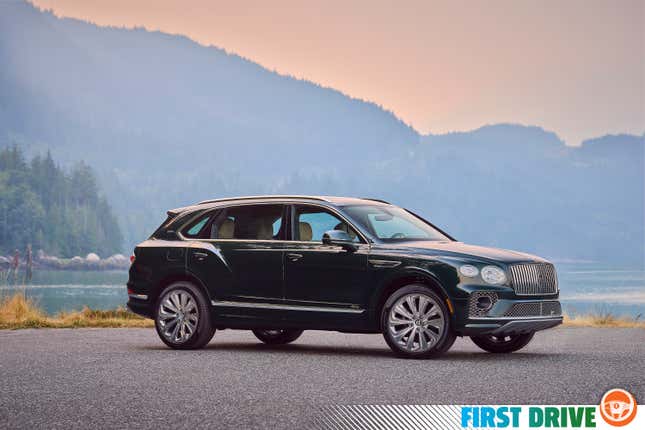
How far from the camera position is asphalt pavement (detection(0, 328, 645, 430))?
312 inches

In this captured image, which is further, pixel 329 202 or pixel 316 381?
pixel 329 202

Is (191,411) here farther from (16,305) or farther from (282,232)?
(16,305)

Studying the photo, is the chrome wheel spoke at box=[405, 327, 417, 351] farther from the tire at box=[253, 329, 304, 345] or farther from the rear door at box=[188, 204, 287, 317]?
the tire at box=[253, 329, 304, 345]

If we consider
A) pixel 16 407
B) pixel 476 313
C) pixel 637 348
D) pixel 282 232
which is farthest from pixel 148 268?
pixel 637 348

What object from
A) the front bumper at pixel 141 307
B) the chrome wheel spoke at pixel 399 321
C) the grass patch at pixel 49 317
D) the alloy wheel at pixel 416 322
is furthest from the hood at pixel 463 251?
the grass patch at pixel 49 317

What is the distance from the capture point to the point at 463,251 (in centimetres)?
1173

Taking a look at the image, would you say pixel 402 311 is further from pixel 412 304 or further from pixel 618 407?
pixel 618 407

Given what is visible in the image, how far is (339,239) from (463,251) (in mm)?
1409

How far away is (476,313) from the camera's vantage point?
450 inches

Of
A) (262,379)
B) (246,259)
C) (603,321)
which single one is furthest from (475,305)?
(603,321)

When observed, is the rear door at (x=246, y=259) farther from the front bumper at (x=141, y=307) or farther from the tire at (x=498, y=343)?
the tire at (x=498, y=343)

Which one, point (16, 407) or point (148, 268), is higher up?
point (148, 268)

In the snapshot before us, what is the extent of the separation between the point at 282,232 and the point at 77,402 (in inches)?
188

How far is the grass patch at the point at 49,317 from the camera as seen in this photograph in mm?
18328
